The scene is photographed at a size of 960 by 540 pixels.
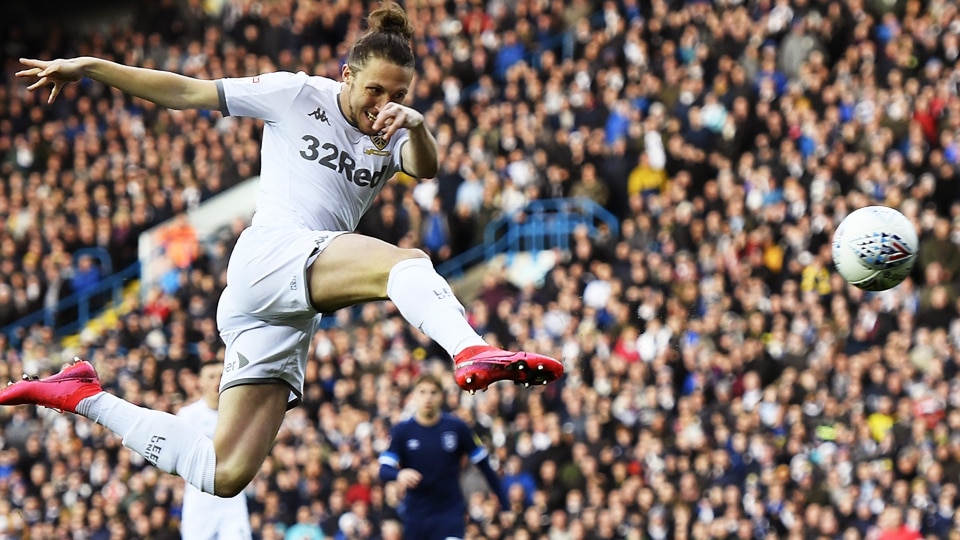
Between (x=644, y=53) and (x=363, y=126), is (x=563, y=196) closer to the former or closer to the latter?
(x=644, y=53)

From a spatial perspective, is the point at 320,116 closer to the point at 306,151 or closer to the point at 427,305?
the point at 306,151

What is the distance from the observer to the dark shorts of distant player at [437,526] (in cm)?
1043

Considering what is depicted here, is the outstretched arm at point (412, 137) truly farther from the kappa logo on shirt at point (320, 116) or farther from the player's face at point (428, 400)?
the player's face at point (428, 400)

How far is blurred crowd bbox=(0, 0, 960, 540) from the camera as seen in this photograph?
1417 cm

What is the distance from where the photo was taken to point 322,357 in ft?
58.9

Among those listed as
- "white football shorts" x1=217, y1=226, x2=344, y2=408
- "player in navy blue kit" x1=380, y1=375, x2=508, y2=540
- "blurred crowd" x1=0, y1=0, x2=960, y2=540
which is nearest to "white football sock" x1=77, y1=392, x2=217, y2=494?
"white football shorts" x1=217, y1=226, x2=344, y2=408

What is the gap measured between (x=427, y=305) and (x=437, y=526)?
4301 millimetres

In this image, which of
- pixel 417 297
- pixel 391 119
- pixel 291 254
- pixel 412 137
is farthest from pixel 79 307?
pixel 391 119

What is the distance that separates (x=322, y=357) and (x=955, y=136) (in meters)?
7.20

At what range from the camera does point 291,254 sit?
6.79m

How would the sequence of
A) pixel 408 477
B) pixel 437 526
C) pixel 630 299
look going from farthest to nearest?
pixel 630 299, pixel 437 526, pixel 408 477

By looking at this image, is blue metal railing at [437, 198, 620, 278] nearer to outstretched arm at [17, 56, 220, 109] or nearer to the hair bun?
the hair bun

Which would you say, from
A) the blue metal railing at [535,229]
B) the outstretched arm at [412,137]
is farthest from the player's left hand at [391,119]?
the blue metal railing at [535,229]

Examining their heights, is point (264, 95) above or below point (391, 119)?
above
